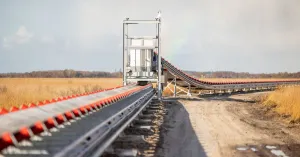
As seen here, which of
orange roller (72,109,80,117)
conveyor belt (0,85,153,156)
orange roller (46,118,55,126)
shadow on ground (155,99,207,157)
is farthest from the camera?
shadow on ground (155,99,207,157)

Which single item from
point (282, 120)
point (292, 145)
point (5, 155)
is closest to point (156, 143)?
point (292, 145)

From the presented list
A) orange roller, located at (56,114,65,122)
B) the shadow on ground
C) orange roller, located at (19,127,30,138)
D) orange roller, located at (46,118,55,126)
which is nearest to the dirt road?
the shadow on ground

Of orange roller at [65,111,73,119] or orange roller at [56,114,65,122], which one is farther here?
orange roller at [65,111,73,119]

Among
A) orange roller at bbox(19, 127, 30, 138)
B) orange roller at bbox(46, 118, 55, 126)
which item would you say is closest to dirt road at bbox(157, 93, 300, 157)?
orange roller at bbox(46, 118, 55, 126)

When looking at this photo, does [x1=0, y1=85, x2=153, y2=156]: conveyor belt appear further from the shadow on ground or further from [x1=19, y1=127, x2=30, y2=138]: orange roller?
the shadow on ground

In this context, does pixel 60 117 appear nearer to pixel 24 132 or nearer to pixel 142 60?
pixel 24 132

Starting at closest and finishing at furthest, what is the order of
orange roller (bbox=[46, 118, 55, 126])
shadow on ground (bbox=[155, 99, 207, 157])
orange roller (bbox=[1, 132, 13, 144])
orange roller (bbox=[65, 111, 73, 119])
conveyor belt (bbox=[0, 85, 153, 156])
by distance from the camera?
orange roller (bbox=[1, 132, 13, 144])
conveyor belt (bbox=[0, 85, 153, 156])
orange roller (bbox=[46, 118, 55, 126])
orange roller (bbox=[65, 111, 73, 119])
shadow on ground (bbox=[155, 99, 207, 157])

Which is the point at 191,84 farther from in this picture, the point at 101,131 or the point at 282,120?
the point at 101,131

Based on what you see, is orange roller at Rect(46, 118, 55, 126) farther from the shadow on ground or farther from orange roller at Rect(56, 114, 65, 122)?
the shadow on ground

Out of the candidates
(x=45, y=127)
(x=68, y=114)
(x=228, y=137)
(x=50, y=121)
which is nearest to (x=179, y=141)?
(x=228, y=137)

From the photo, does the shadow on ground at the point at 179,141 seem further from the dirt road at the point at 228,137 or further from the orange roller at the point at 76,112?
the orange roller at the point at 76,112

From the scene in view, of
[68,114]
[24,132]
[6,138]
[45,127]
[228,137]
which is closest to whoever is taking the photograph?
[6,138]

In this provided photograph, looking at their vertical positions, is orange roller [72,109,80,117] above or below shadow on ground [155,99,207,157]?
above

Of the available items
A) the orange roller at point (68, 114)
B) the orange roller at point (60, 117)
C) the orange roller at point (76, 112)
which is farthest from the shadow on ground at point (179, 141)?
the orange roller at point (60, 117)
